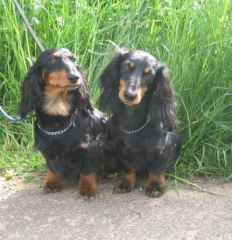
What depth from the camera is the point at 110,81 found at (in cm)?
406

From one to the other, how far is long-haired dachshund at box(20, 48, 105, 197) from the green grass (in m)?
0.56

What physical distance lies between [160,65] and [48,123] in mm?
847

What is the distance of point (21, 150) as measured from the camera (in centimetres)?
484

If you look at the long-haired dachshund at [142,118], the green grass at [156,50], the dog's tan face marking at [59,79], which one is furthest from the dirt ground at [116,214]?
the dog's tan face marking at [59,79]

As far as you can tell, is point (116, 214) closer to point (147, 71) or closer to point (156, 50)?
point (147, 71)

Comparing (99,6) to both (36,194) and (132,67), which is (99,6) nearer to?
(132,67)

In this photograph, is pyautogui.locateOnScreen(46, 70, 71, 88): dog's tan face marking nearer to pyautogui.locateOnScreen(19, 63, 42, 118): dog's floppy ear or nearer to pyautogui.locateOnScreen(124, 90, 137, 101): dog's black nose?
pyautogui.locateOnScreen(19, 63, 42, 118): dog's floppy ear

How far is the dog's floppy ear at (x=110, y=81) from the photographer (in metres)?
4.03

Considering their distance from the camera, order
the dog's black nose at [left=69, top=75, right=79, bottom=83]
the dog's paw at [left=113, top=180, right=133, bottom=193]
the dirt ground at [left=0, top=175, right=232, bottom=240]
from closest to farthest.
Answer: the dirt ground at [left=0, top=175, right=232, bottom=240] < the dog's black nose at [left=69, top=75, right=79, bottom=83] < the dog's paw at [left=113, top=180, right=133, bottom=193]

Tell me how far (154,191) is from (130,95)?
765mm

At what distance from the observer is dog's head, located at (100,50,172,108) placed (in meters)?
3.76

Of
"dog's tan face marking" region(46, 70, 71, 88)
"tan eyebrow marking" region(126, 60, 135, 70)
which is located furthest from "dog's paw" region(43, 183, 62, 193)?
"tan eyebrow marking" region(126, 60, 135, 70)

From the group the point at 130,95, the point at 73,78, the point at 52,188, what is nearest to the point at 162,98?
the point at 130,95

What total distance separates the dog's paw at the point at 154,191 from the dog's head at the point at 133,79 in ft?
1.96
